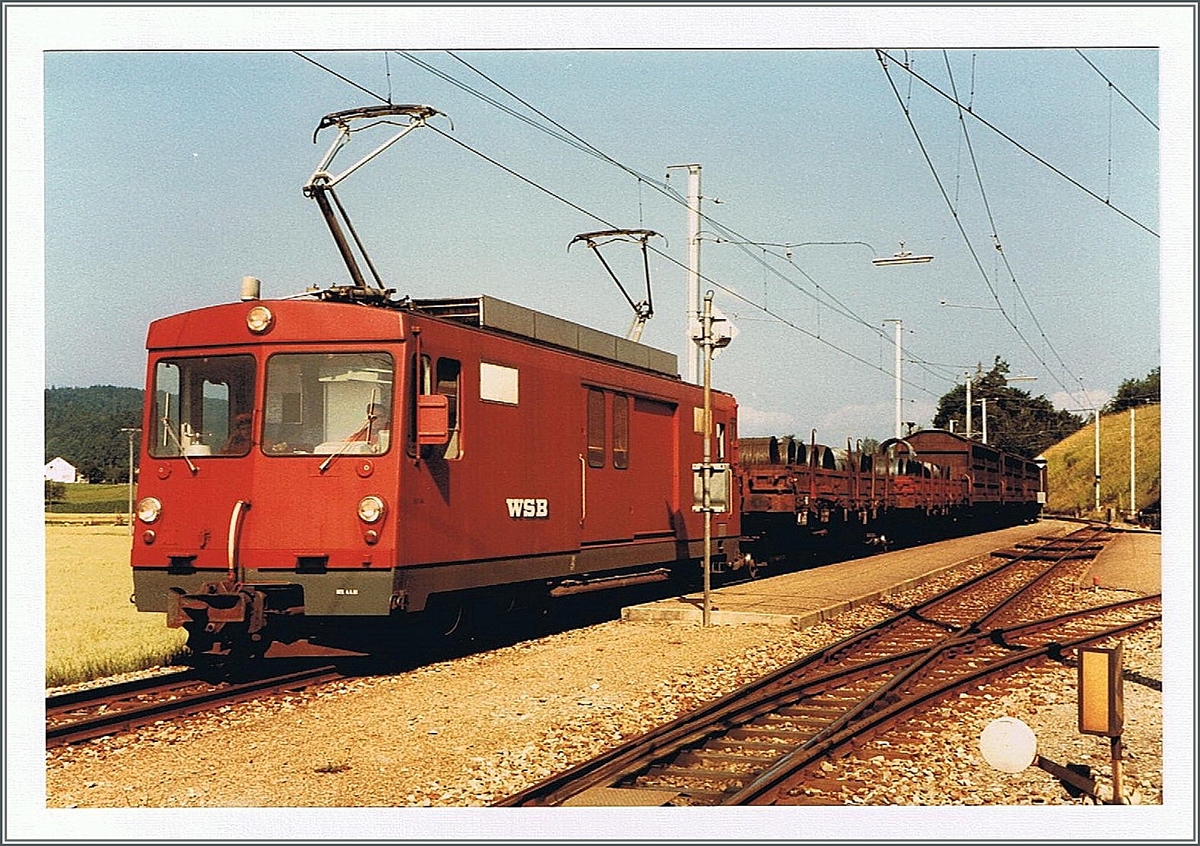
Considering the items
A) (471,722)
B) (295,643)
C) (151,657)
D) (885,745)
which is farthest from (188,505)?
(885,745)

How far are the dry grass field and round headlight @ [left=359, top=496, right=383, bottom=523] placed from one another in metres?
2.30

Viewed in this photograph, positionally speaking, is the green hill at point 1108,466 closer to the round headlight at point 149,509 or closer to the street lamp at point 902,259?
the street lamp at point 902,259

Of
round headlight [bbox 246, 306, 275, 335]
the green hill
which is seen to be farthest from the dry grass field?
the green hill

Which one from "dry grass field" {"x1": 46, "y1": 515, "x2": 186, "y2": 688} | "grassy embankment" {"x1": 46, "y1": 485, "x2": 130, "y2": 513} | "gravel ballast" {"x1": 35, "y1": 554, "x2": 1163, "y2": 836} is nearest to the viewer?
"gravel ballast" {"x1": 35, "y1": 554, "x2": 1163, "y2": 836}

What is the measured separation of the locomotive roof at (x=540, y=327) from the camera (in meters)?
11.8

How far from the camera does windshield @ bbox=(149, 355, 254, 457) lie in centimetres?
1004

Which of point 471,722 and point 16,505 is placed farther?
point 471,722

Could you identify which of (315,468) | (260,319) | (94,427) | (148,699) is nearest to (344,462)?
(315,468)

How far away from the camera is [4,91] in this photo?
7.96 meters

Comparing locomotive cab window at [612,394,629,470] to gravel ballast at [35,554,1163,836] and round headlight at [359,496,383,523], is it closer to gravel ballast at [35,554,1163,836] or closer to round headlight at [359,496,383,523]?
gravel ballast at [35,554,1163,836]

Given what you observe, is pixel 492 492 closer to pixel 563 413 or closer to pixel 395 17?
pixel 563 413

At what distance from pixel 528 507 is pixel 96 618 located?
14.8 ft

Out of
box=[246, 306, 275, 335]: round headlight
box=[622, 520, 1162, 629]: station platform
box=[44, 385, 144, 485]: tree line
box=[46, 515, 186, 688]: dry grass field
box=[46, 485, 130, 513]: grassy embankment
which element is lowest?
box=[622, 520, 1162, 629]: station platform

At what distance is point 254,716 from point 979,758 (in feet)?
17.4
